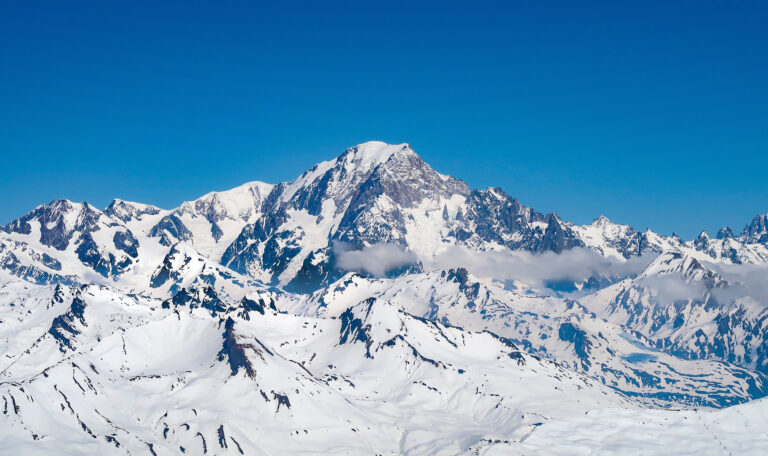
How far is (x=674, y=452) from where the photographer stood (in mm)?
198250

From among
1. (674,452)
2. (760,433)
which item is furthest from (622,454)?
(760,433)

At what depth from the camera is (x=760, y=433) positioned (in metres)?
200

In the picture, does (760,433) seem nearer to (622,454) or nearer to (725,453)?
(725,453)

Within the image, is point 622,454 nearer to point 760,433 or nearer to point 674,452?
point 674,452

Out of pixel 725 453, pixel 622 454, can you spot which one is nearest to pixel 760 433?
pixel 725 453

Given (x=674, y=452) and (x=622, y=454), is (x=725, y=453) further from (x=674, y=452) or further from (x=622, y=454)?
(x=622, y=454)

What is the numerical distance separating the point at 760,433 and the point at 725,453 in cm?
1500

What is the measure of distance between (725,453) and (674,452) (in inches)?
478

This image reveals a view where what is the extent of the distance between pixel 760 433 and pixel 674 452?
23121 mm

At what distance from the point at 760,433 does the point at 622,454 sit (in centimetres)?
3597

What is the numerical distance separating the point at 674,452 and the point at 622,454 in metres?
13.0

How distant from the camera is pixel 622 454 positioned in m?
199
